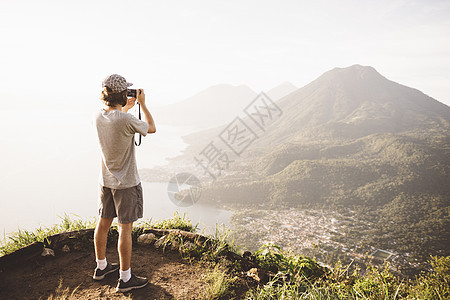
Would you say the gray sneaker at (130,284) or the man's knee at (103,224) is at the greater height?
the man's knee at (103,224)

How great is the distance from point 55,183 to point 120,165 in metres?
150

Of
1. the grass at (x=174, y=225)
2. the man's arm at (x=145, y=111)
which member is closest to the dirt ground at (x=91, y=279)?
the grass at (x=174, y=225)

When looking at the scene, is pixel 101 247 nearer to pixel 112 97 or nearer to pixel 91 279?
pixel 91 279

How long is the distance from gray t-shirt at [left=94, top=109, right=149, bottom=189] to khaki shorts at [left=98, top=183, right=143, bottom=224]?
75mm

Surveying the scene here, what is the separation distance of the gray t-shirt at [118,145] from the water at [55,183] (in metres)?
38.8

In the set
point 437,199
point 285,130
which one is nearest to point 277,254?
point 437,199

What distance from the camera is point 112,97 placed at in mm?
2160

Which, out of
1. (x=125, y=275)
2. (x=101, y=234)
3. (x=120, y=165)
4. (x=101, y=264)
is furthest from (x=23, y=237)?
(x=120, y=165)

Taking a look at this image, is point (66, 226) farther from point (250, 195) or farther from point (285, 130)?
point (285, 130)

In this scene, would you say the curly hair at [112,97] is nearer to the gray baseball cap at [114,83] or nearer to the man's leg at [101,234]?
the gray baseball cap at [114,83]

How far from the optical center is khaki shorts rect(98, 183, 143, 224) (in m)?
2.25

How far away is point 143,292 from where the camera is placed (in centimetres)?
243

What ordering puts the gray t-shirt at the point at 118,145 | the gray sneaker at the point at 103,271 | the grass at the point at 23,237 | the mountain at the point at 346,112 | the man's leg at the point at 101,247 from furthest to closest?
1. the mountain at the point at 346,112
2. the grass at the point at 23,237
3. the gray sneaker at the point at 103,271
4. the man's leg at the point at 101,247
5. the gray t-shirt at the point at 118,145

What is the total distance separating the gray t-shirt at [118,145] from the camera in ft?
6.90
